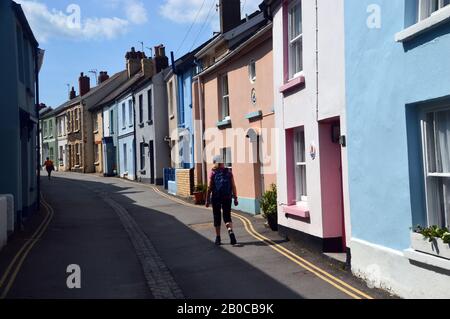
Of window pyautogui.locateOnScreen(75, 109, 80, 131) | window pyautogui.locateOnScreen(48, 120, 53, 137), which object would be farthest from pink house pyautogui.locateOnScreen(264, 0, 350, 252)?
window pyautogui.locateOnScreen(48, 120, 53, 137)

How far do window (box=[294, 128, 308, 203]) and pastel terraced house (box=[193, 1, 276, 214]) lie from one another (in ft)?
7.78

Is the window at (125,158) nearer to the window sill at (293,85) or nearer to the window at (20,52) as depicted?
the window at (20,52)

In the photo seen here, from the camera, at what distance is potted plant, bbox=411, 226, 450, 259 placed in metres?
5.43

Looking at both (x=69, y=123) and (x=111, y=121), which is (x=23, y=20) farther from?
(x=69, y=123)

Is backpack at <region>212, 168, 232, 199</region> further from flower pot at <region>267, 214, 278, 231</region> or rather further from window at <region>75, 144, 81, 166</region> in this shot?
window at <region>75, 144, 81, 166</region>

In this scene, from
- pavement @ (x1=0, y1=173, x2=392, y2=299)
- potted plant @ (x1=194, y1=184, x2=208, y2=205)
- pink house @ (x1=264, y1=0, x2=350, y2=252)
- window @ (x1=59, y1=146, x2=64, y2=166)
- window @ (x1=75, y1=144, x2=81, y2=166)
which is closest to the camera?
pavement @ (x1=0, y1=173, x2=392, y2=299)

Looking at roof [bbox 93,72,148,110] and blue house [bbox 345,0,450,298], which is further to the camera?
roof [bbox 93,72,148,110]

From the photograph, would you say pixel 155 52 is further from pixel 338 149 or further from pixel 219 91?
pixel 338 149

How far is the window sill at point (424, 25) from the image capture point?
5412mm

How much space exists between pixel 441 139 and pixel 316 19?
3.77 meters

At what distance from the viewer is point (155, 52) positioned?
3070cm

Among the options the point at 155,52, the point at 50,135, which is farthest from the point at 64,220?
the point at 50,135

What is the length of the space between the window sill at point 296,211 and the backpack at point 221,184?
1.20m

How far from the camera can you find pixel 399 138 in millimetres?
6246
